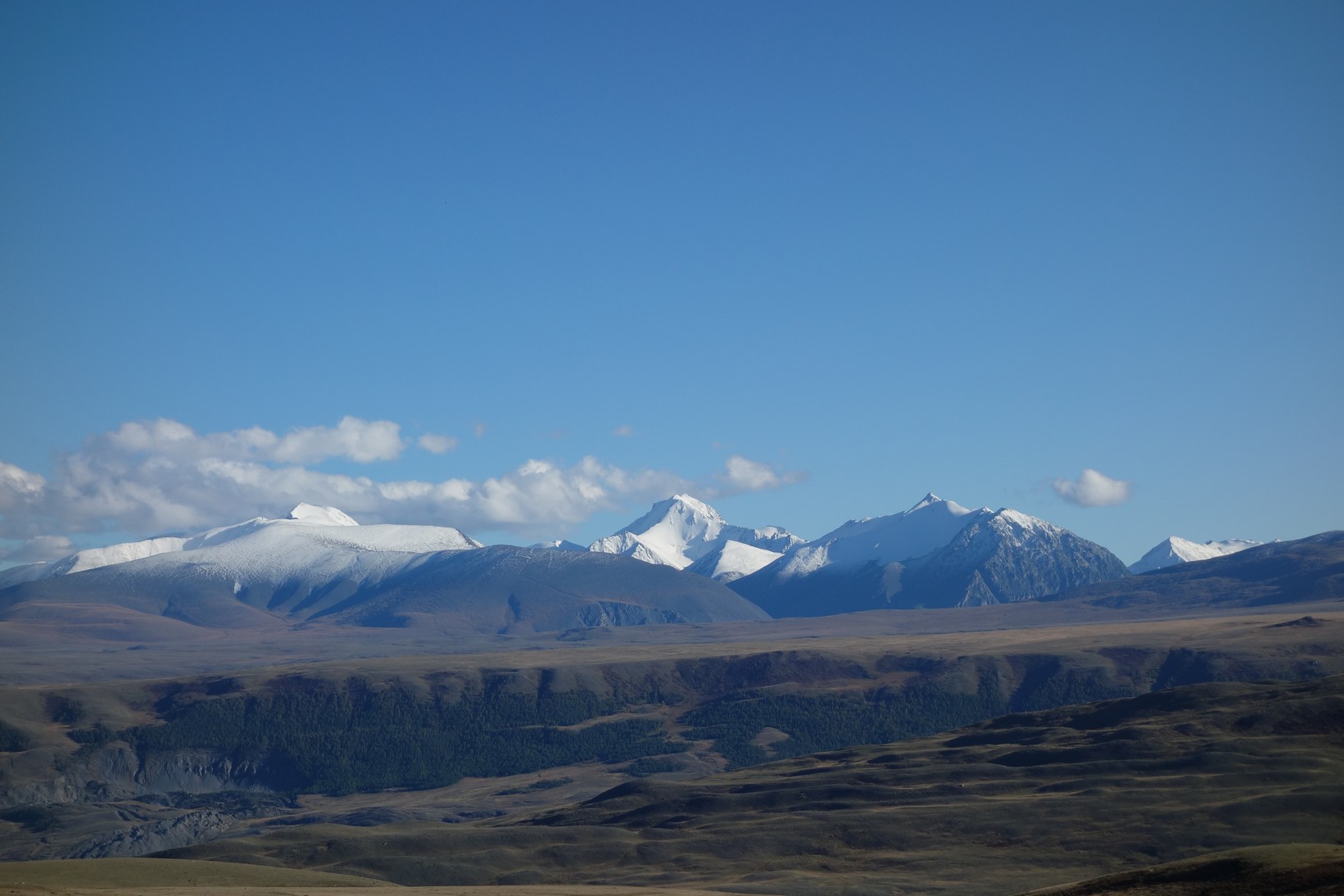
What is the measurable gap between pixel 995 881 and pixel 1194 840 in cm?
2265

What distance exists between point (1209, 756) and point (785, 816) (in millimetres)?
51294

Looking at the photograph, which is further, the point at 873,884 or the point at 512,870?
the point at 512,870

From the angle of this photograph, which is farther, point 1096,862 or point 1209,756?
point 1209,756

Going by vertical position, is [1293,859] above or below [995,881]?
above

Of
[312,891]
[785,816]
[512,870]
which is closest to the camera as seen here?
[312,891]

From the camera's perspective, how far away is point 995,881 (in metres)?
139

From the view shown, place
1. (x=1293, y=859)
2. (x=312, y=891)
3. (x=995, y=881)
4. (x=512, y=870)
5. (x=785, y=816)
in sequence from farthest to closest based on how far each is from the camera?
(x=785, y=816)
(x=512, y=870)
(x=995, y=881)
(x=312, y=891)
(x=1293, y=859)

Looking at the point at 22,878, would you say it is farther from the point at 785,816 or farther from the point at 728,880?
the point at 785,816

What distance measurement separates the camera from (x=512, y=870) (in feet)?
524

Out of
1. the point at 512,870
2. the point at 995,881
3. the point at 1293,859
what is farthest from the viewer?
the point at 512,870

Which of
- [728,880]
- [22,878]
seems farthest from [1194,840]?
[22,878]

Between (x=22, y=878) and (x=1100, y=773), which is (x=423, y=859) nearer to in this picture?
(x=22, y=878)

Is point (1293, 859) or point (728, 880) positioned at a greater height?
point (1293, 859)

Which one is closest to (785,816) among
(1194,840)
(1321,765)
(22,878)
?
(1194,840)
